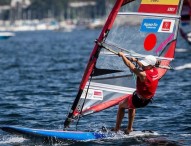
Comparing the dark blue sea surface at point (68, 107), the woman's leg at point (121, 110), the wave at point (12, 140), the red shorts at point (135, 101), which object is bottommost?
the dark blue sea surface at point (68, 107)

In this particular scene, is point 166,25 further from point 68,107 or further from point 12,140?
point 68,107

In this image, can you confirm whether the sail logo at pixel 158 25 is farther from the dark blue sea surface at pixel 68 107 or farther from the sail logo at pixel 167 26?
the dark blue sea surface at pixel 68 107

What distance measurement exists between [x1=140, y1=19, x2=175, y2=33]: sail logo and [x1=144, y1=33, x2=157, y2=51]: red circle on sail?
0.42ft

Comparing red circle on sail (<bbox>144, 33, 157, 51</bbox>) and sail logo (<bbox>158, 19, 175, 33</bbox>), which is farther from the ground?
sail logo (<bbox>158, 19, 175, 33</bbox>)

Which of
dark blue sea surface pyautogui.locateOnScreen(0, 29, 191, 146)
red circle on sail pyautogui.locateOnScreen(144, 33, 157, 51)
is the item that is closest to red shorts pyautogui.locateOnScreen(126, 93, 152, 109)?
dark blue sea surface pyautogui.locateOnScreen(0, 29, 191, 146)

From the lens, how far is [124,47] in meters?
14.3

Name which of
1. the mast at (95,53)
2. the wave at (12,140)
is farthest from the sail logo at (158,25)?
the wave at (12,140)

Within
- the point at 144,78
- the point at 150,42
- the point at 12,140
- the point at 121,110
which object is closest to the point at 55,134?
the point at 12,140

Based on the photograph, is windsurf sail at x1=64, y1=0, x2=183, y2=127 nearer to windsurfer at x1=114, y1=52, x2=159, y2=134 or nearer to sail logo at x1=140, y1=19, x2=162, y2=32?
sail logo at x1=140, y1=19, x2=162, y2=32

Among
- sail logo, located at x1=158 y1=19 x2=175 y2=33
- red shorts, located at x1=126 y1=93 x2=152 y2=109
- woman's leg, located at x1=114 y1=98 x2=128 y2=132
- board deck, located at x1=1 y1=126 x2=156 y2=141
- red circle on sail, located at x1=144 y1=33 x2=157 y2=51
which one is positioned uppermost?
sail logo, located at x1=158 y1=19 x2=175 y2=33

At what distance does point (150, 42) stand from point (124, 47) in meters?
0.55

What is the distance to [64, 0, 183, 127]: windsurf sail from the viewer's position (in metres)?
14.1

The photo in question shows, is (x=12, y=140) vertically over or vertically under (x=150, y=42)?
under

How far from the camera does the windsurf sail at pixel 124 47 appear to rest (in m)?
14.1
